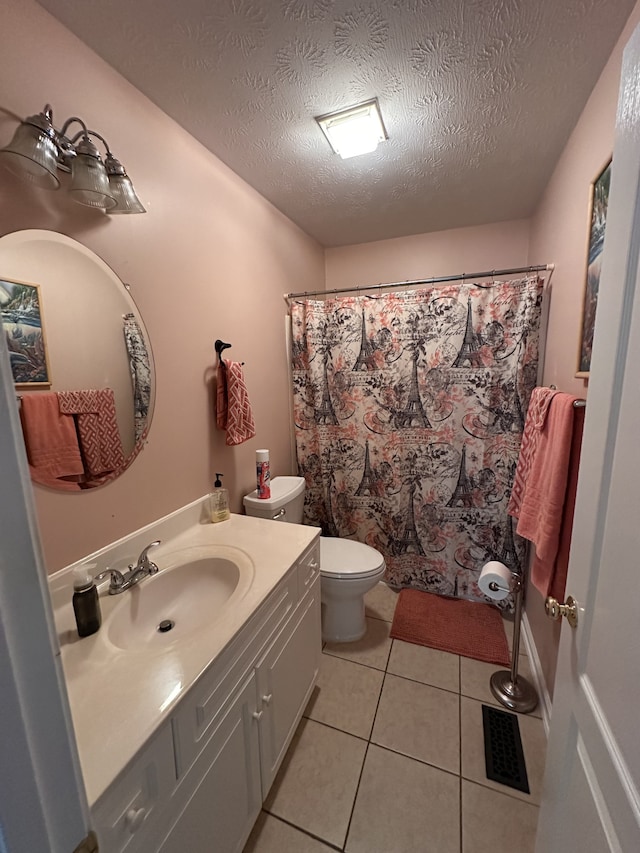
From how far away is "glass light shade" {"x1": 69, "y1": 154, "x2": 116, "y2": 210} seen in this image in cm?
93

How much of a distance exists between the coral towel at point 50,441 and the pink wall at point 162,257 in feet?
0.19

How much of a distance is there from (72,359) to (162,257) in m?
0.54

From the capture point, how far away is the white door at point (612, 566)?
53 cm

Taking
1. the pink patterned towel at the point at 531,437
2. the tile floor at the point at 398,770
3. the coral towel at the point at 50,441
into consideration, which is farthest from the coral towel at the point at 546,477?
the coral towel at the point at 50,441

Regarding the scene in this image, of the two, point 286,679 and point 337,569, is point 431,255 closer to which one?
point 337,569

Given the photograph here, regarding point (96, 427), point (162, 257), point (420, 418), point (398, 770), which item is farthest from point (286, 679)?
point (162, 257)

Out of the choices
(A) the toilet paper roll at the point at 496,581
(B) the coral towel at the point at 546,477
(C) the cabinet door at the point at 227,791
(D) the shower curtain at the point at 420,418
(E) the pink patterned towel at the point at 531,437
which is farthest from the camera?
(D) the shower curtain at the point at 420,418

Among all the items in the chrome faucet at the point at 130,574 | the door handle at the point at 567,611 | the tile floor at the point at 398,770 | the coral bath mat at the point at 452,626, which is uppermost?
the door handle at the point at 567,611

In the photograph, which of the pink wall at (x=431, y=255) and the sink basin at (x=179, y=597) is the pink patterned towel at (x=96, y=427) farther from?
the pink wall at (x=431, y=255)

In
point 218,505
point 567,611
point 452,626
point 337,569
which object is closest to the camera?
point 567,611

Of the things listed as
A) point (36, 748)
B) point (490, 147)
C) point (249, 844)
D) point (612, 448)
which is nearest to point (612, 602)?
point (612, 448)

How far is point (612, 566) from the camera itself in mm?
602

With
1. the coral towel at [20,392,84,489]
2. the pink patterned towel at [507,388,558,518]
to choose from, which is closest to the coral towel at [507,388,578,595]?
the pink patterned towel at [507,388,558,518]

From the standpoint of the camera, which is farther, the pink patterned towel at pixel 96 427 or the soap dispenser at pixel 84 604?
the pink patterned towel at pixel 96 427
